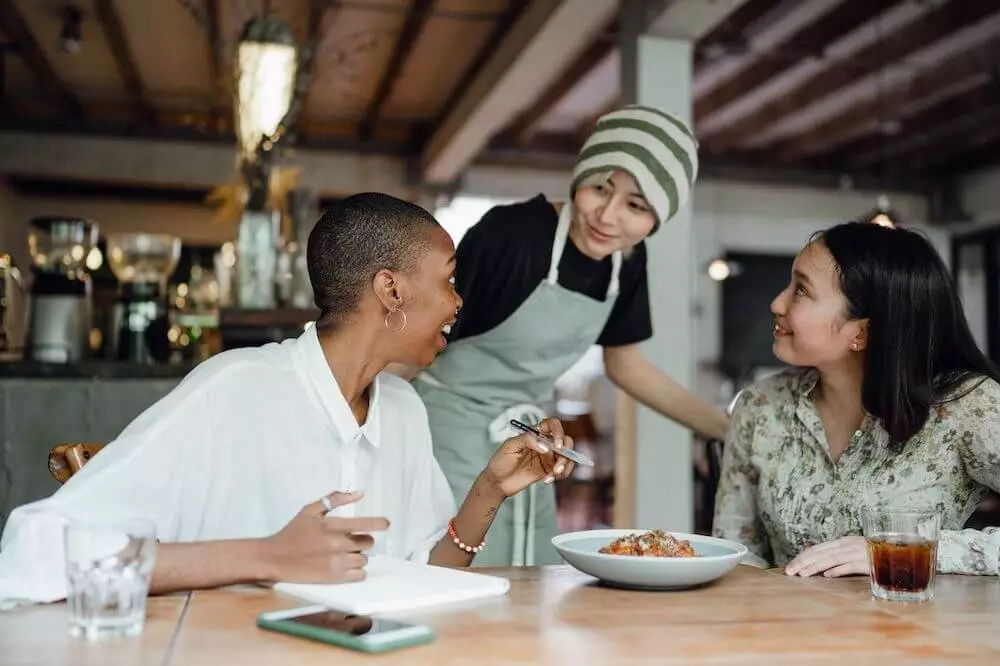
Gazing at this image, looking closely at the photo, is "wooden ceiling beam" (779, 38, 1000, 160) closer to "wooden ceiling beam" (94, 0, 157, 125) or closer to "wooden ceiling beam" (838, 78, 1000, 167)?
"wooden ceiling beam" (838, 78, 1000, 167)

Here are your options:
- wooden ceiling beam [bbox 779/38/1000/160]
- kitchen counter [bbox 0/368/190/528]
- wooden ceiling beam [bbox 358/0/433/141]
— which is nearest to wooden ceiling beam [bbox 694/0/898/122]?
wooden ceiling beam [bbox 779/38/1000/160]

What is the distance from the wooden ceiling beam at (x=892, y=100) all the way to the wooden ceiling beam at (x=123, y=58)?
4.89m

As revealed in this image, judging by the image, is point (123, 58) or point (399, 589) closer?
point (399, 589)

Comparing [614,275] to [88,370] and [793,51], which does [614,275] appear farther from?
[793,51]

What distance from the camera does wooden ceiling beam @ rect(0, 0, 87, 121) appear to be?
5654mm

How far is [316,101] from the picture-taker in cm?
747

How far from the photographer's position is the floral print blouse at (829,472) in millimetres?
1899

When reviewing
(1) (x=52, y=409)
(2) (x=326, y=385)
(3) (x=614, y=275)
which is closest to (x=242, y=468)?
(2) (x=326, y=385)

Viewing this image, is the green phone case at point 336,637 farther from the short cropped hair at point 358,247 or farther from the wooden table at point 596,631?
the short cropped hair at point 358,247

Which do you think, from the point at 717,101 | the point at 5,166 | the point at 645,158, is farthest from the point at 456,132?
the point at 645,158

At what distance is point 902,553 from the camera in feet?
4.78

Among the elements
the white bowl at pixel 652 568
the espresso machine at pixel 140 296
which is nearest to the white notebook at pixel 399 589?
the white bowl at pixel 652 568

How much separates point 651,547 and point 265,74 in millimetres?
3221

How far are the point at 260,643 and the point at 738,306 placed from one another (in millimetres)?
9538
